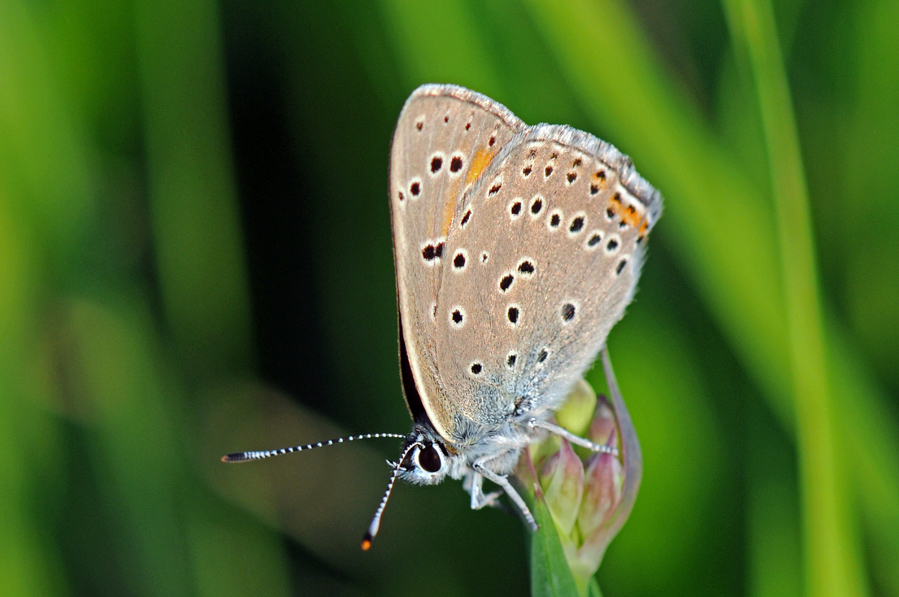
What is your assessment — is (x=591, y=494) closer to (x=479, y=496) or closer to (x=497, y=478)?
(x=497, y=478)

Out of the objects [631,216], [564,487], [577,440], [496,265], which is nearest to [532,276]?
[496,265]

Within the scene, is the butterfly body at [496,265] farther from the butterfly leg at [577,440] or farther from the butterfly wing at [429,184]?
the butterfly leg at [577,440]

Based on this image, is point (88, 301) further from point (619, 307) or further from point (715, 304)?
point (715, 304)

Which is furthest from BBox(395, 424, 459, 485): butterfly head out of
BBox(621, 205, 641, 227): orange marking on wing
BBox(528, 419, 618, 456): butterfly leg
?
BBox(621, 205, 641, 227): orange marking on wing

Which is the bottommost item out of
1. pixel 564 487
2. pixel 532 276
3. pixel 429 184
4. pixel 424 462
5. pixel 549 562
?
pixel 549 562

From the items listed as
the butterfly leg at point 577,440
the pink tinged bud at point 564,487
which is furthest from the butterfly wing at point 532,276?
the pink tinged bud at point 564,487
